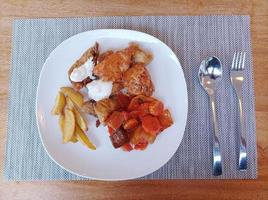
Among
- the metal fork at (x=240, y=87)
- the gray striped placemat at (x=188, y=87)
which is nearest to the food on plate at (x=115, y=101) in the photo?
the gray striped placemat at (x=188, y=87)

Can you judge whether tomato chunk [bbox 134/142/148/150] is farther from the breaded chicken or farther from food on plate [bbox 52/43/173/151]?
the breaded chicken

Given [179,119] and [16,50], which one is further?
[16,50]

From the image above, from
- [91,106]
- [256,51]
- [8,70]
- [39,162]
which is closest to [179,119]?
[91,106]

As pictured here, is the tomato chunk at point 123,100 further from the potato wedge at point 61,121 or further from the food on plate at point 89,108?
the potato wedge at point 61,121

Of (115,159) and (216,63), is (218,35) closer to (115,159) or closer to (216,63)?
(216,63)

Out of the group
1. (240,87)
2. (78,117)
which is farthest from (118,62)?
(240,87)
